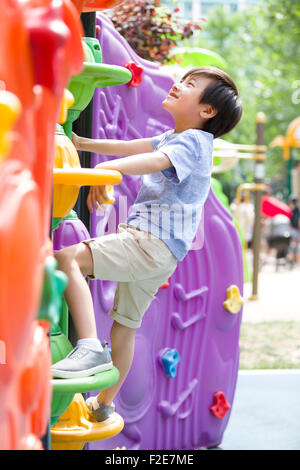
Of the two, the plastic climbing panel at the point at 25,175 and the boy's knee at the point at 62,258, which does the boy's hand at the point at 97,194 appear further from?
the plastic climbing panel at the point at 25,175

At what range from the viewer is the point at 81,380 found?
191 cm

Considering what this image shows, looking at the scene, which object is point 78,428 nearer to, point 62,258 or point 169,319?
point 62,258

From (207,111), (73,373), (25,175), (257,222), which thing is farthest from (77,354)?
(257,222)

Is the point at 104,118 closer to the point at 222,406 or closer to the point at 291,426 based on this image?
the point at 222,406

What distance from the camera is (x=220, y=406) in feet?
13.8

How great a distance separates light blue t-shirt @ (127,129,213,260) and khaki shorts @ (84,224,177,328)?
37 millimetres

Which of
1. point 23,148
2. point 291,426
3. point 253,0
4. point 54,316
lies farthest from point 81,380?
point 253,0

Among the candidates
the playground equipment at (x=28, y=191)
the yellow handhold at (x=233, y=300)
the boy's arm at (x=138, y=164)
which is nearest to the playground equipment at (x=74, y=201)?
the boy's arm at (x=138, y=164)

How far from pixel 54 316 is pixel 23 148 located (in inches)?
10.0

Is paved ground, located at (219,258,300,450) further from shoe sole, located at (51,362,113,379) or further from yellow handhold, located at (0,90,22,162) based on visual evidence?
yellow handhold, located at (0,90,22,162)

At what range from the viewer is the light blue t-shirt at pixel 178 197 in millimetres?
2338

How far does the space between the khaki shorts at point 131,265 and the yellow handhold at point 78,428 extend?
316 mm

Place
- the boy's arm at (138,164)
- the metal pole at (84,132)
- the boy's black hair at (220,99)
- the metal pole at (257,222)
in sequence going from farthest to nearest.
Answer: the metal pole at (257,222) → the metal pole at (84,132) → the boy's black hair at (220,99) → the boy's arm at (138,164)

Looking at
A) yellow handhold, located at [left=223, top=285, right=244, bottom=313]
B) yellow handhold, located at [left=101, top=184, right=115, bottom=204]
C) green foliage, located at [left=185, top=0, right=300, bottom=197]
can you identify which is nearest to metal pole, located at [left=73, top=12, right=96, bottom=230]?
yellow handhold, located at [left=101, top=184, right=115, bottom=204]
